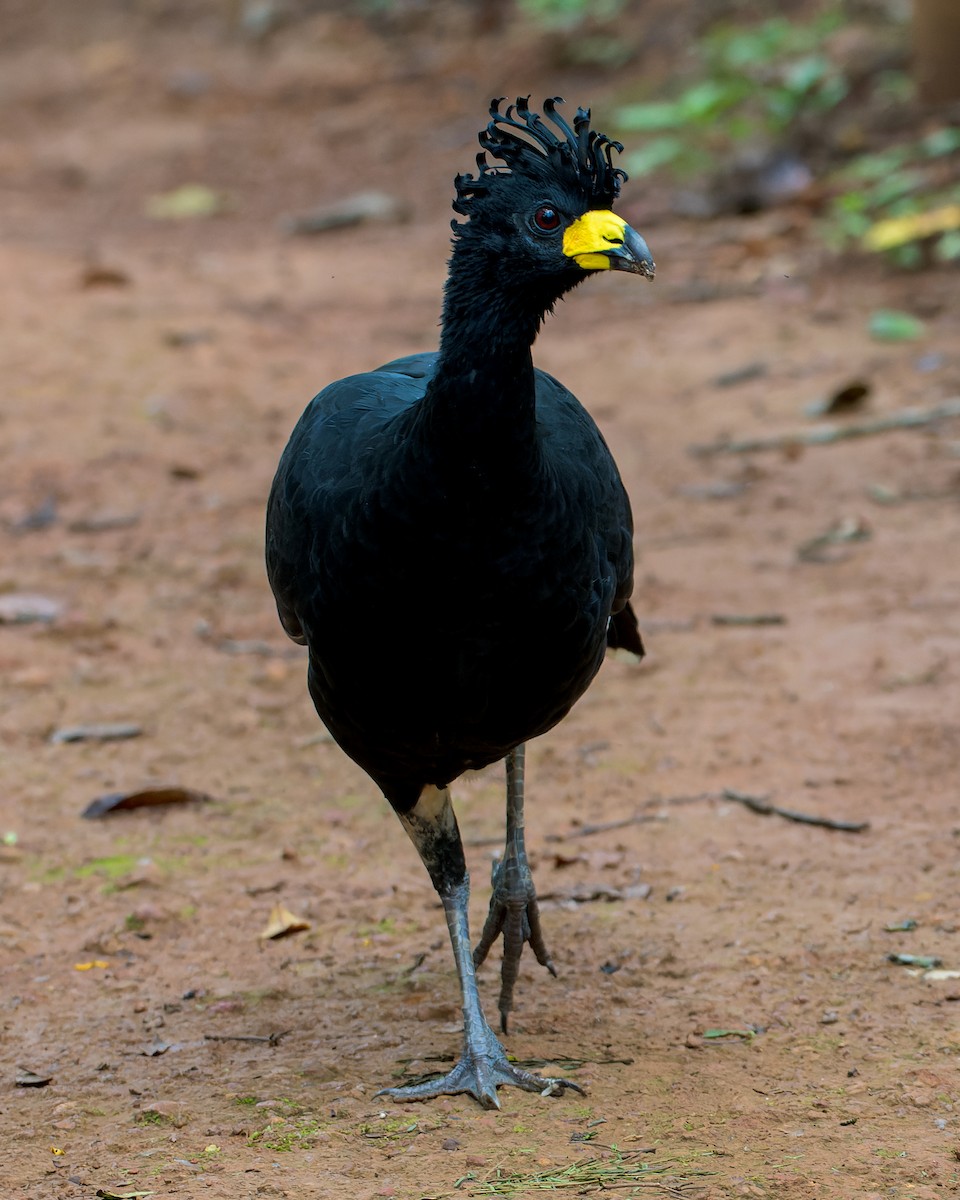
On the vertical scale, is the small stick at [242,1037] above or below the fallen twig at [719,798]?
below

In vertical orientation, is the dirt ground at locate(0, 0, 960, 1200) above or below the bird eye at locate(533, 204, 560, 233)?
below

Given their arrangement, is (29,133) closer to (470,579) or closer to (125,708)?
(125,708)

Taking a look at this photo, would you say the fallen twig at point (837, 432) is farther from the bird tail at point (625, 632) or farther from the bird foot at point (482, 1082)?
the bird foot at point (482, 1082)

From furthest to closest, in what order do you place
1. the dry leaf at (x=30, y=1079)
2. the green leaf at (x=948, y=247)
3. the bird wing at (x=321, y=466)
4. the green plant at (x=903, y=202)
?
1. the green plant at (x=903, y=202)
2. the green leaf at (x=948, y=247)
3. the dry leaf at (x=30, y=1079)
4. the bird wing at (x=321, y=466)

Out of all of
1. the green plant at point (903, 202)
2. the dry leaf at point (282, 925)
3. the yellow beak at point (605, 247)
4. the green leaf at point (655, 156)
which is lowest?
the dry leaf at point (282, 925)

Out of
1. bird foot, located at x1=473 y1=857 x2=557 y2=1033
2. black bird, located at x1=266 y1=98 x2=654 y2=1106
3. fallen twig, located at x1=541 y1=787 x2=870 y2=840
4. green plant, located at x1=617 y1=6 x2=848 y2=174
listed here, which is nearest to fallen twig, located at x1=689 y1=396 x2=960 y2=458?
fallen twig, located at x1=541 y1=787 x2=870 y2=840

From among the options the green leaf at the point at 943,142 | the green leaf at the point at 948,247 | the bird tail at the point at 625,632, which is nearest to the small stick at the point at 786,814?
the bird tail at the point at 625,632

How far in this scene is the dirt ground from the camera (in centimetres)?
380

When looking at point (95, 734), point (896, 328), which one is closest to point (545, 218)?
point (95, 734)

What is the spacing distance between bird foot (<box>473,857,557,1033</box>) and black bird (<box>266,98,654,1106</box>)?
324 millimetres

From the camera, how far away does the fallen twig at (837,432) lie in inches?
350

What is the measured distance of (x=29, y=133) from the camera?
2050 cm

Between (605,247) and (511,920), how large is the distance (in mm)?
2015

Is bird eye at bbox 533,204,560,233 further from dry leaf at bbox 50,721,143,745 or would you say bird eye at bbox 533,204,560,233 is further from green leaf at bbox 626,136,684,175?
green leaf at bbox 626,136,684,175
